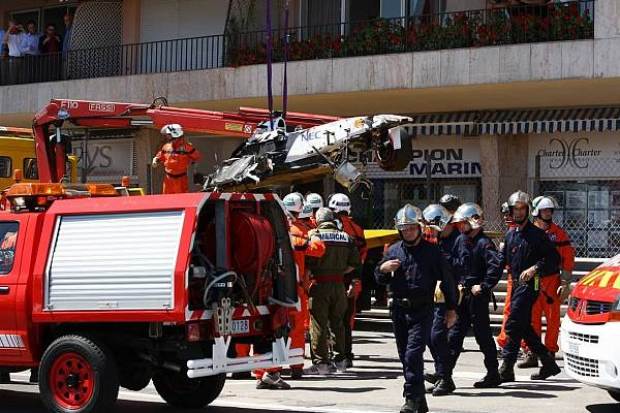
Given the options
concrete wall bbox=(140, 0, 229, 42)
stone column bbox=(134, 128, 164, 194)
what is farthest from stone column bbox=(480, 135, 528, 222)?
stone column bbox=(134, 128, 164, 194)

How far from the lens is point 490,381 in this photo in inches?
480

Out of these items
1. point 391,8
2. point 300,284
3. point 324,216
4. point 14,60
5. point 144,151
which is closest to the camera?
point 300,284

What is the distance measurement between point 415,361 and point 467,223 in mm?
2515

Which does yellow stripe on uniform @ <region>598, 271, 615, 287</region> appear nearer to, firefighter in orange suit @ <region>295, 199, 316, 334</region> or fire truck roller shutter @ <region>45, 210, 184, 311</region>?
fire truck roller shutter @ <region>45, 210, 184, 311</region>

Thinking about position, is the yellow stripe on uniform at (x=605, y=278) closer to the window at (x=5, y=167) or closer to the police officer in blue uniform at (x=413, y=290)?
the police officer in blue uniform at (x=413, y=290)

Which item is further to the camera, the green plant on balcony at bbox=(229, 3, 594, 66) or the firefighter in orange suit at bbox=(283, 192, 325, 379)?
the green plant on balcony at bbox=(229, 3, 594, 66)

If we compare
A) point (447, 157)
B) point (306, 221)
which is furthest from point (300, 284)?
point (447, 157)

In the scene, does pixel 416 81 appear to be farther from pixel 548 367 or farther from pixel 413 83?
pixel 548 367

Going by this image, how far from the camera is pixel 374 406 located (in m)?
11.1

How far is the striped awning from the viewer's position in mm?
22438

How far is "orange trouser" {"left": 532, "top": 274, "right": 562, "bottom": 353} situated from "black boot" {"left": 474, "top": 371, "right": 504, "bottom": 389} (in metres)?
1.86

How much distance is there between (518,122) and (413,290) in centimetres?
1374

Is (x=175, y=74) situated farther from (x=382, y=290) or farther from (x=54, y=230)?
(x=54, y=230)

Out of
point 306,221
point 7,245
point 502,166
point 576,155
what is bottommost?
point 7,245
